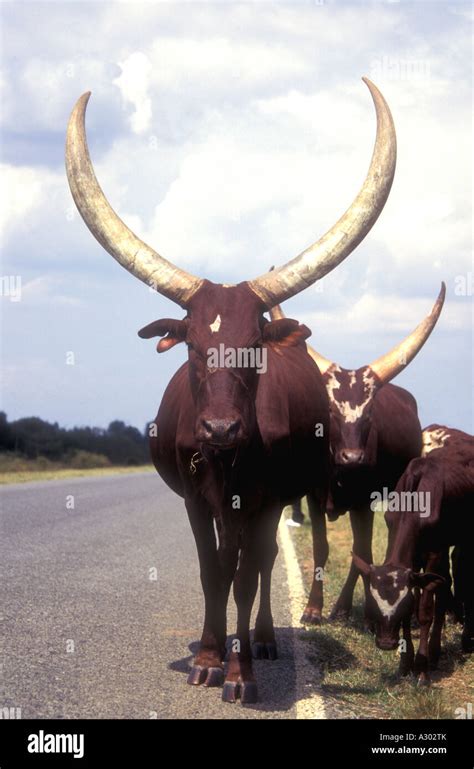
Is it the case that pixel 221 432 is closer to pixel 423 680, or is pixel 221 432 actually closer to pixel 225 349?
pixel 225 349

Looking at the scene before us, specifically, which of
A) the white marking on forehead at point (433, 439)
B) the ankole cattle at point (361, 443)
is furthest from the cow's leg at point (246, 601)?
the white marking on forehead at point (433, 439)

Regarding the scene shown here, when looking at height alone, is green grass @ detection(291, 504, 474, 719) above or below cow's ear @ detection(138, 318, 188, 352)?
below

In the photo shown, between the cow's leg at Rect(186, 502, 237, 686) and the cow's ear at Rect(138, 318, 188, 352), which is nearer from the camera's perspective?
the cow's ear at Rect(138, 318, 188, 352)

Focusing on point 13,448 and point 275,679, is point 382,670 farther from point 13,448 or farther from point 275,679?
point 13,448

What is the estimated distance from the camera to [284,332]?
263 inches

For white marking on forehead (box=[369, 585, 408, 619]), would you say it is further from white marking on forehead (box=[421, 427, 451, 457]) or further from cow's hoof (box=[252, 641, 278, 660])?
white marking on forehead (box=[421, 427, 451, 457])

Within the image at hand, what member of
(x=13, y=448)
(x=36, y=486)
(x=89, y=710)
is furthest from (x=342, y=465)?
(x=13, y=448)

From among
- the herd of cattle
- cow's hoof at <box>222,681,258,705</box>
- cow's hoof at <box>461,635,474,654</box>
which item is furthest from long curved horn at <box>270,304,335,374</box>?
cow's hoof at <box>222,681,258,705</box>

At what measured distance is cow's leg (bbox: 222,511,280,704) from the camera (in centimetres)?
661

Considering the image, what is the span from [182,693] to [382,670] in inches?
69.6

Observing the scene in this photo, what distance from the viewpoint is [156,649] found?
7922 millimetres

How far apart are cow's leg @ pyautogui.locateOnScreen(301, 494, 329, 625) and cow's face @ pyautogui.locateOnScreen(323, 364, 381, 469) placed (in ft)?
2.38

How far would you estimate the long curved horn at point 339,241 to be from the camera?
6.62 m

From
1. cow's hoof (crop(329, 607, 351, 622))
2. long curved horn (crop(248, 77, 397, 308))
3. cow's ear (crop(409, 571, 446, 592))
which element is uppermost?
long curved horn (crop(248, 77, 397, 308))
